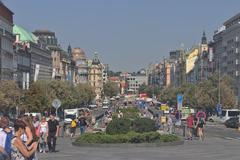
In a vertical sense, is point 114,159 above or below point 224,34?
below

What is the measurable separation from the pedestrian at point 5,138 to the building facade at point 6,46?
358 feet

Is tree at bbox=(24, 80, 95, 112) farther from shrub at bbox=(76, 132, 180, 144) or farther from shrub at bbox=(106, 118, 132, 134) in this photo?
shrub at bbox=(76, 132, 180, 144)

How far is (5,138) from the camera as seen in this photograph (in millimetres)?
13344

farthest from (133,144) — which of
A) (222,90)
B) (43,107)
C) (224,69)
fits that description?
(224,69)

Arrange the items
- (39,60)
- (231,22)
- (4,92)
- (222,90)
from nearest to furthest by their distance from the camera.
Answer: (4,92)
(222,90)
(231,22)
(39,60)

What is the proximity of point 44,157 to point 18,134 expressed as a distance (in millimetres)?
14444

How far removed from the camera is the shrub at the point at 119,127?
3694 cm

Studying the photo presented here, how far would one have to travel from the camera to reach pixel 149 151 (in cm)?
2986

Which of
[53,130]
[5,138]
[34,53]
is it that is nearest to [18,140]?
[5,138]

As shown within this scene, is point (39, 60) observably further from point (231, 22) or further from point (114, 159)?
point (114, 159)

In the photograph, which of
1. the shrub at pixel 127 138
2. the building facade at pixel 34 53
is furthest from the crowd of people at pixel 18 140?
the building facade at pixel 34 53

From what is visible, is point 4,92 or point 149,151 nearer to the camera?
point 149,151

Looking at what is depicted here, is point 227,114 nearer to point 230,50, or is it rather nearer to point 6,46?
point 6,46

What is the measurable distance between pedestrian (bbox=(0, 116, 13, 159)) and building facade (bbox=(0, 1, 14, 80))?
109229 millimetres
